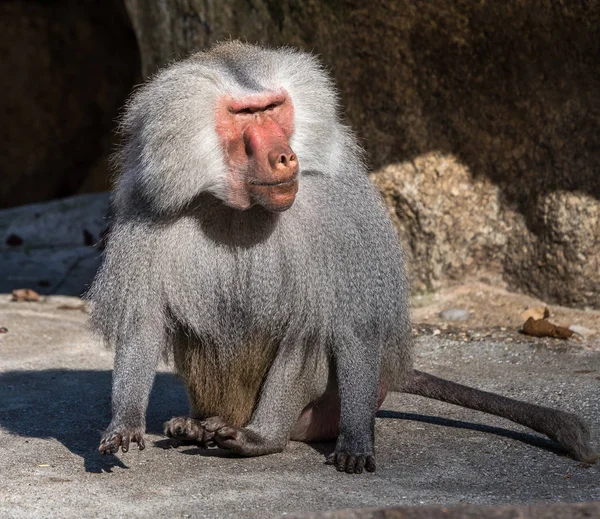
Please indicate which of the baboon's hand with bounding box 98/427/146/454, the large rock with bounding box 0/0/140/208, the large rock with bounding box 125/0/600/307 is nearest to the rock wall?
the large rock with bounding box 125/0/600/307

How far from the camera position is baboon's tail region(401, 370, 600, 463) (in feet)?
13.2

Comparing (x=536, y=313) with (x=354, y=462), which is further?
(x=536, y=313)

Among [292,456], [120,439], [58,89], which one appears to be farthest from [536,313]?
[58,89]

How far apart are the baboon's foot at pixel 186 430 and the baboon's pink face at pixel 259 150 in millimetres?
819

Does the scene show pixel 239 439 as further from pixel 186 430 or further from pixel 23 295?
pixel 23 295

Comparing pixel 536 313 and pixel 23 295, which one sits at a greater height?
pixel 536 313

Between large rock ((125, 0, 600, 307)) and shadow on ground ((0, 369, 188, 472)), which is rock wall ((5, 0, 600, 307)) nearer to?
large rock ((125, 0, 600, 307))

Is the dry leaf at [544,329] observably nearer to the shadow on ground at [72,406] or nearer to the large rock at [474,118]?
the large rock at [474,118]

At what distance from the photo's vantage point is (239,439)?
4062 mm

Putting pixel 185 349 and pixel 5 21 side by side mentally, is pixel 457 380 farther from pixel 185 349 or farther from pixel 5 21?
pixel 5 21

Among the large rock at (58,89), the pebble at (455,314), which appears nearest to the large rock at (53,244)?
the large rock at (58,89)

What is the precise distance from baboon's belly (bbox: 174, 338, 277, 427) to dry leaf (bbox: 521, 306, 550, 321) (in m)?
2.31

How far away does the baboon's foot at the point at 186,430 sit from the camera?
13.0 feet

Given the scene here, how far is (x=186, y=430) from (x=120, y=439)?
0.25 m
